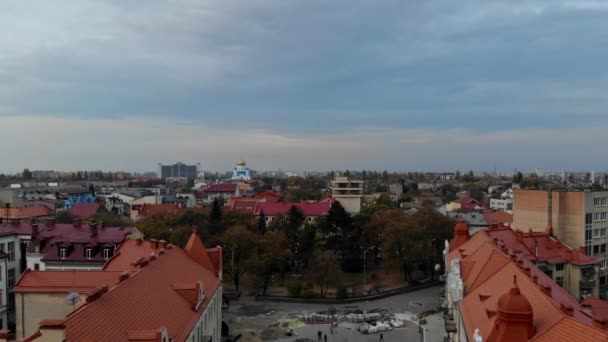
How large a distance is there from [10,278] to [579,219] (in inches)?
2344

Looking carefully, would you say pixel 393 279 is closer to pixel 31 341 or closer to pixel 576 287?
pixel 576 287

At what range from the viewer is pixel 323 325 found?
164 ft

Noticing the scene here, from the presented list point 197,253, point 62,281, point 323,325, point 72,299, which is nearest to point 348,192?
point 323,325

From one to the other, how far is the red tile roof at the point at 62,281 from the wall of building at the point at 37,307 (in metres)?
0.29

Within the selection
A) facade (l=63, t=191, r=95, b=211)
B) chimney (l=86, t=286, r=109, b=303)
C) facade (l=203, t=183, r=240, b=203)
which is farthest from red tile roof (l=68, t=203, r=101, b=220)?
chimney (l=86, t=286, r=109, b=303)

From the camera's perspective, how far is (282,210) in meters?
106

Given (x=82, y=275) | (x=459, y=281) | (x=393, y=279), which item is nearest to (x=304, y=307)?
(x=393, y=279)

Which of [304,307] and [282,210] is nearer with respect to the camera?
[304,307]

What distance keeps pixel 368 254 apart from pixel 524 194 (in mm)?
23938

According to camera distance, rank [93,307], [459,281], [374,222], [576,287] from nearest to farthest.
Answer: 1. [93,307]
2. [459,281]
3. [576,287]
4. [374,222]

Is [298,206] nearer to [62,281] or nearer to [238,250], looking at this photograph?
[238,250]

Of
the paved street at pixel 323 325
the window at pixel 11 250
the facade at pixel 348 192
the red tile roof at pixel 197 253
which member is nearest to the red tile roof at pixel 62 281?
the red tile roof at pixel 197 253

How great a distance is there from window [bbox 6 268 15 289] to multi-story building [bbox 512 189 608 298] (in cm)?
5614

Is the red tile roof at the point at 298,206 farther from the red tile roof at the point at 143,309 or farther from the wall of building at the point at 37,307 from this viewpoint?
the wall of building at the point at 37,307
